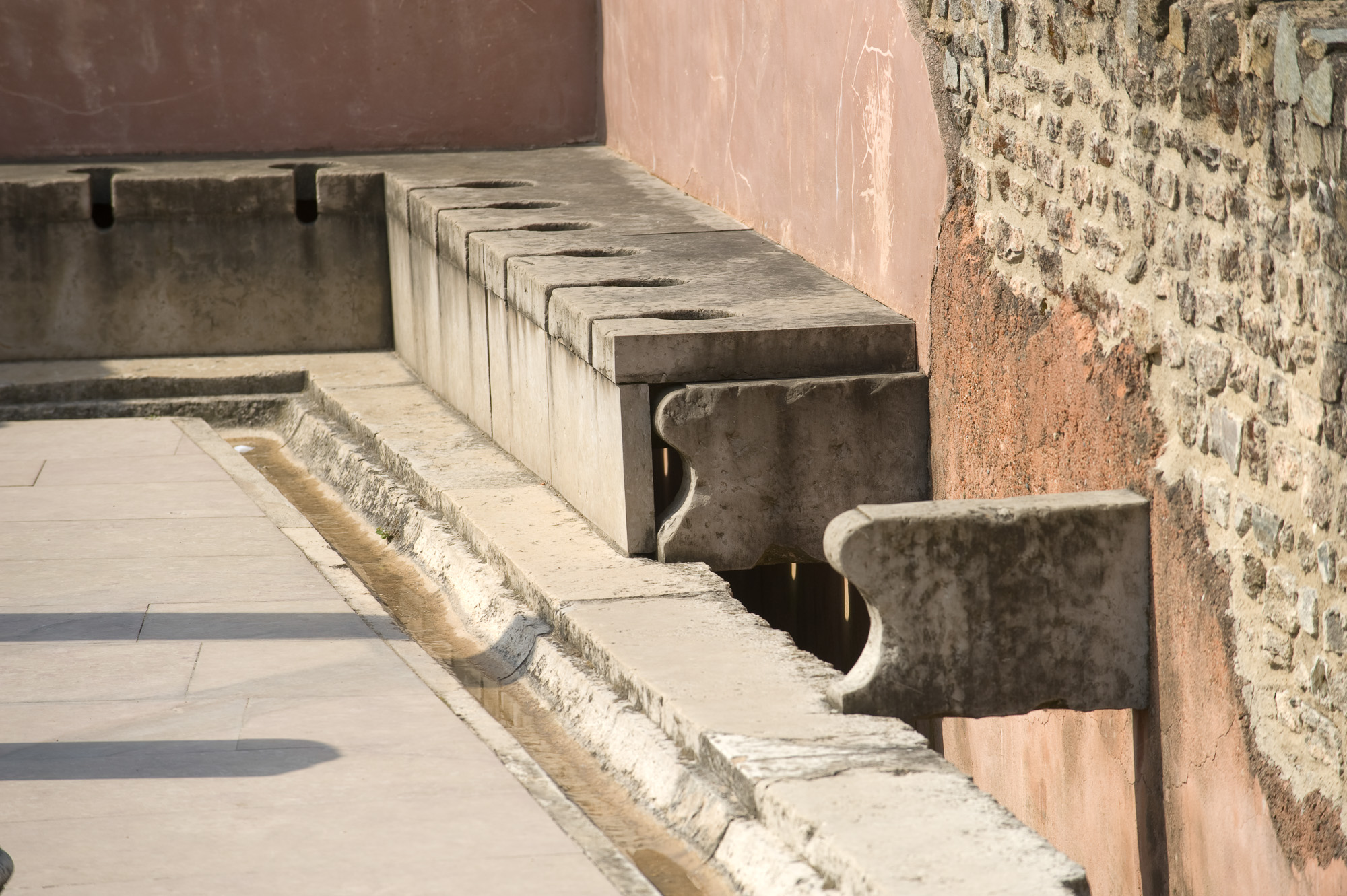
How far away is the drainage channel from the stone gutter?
1.8 inches

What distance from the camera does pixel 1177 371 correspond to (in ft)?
13.6

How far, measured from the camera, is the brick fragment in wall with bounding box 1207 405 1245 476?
3.90 meters

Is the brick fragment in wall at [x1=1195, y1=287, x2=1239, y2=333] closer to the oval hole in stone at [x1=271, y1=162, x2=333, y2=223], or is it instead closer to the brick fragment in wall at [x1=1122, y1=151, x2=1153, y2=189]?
the brick fragment in wall at [x1=1122, y1=151, x2=1153, y2=189]

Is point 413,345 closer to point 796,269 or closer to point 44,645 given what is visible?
point 796,269

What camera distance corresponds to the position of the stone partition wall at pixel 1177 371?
11.7ft

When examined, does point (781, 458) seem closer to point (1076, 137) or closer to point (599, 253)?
point (1076, 137)

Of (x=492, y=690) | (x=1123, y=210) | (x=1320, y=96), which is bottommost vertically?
(x=492, y=690)

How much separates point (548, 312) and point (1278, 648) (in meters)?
2.98

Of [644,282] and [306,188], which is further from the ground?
[306,188]

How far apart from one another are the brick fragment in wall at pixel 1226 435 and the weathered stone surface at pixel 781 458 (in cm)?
161

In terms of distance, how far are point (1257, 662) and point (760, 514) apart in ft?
6.39

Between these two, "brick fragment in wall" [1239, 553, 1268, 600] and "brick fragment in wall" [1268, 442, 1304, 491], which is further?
"brick fragment in wall" [1239, 553, 1268, 600]

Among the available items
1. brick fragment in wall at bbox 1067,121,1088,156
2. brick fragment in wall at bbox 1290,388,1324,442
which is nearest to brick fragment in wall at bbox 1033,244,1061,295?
brick fragment in wall at bbox 1067,121,1088,156

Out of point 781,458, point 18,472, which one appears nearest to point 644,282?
point 781,458
